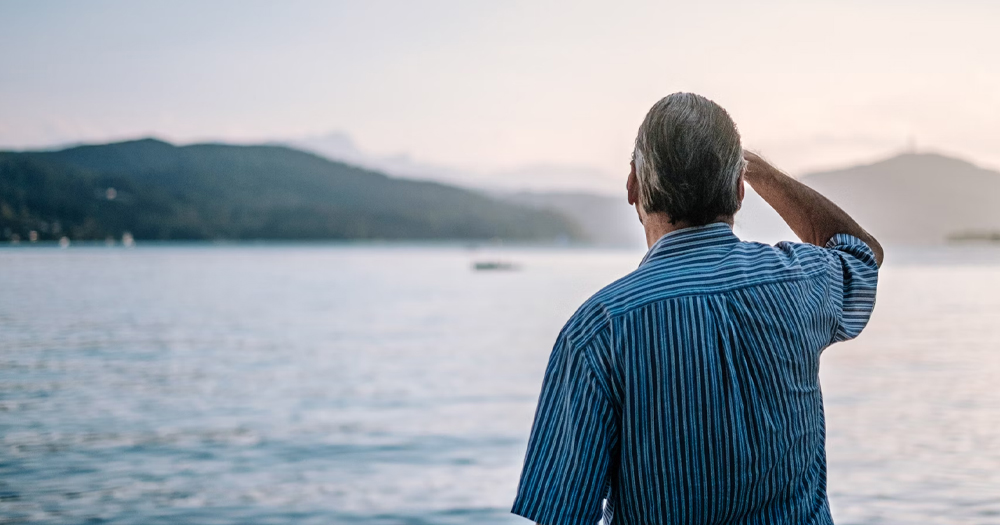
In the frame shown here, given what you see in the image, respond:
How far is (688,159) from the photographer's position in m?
1.66

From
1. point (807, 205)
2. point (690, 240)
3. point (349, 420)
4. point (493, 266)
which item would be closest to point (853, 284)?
point (807, 205)

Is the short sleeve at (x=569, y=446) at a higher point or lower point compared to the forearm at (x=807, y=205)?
lower

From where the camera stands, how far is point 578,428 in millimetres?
1546

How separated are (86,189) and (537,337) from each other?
14016cm

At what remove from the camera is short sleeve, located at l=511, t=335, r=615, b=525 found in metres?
1.55

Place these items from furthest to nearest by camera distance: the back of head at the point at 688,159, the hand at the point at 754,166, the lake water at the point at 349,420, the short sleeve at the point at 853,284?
1. the lake water at the point at 349,420
2. the hand at the point at 754,166
3. the short sleeve at the point at 853,284
4. the back of head at the point at 688,159

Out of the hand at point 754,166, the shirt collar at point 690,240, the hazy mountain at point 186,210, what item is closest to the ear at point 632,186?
the shirt collar at point 690,240

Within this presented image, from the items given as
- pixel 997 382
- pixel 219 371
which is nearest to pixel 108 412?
pixel 219 371

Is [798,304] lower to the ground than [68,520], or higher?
higher

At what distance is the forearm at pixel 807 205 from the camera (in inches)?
80.5

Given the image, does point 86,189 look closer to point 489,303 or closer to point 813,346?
point 489,303

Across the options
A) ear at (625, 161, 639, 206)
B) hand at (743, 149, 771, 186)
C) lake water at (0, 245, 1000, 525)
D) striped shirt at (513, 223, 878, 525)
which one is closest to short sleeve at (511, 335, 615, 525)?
striped shirt at (513, 223, 878, 525)

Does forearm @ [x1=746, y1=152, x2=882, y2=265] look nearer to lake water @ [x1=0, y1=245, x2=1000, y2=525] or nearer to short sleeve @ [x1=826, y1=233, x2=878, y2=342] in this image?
short sleeve @ [x1=826, y1=233, x2=878, y2=342]

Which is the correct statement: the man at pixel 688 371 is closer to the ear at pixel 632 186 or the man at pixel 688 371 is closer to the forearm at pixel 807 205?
the ear at pixel 632 186
